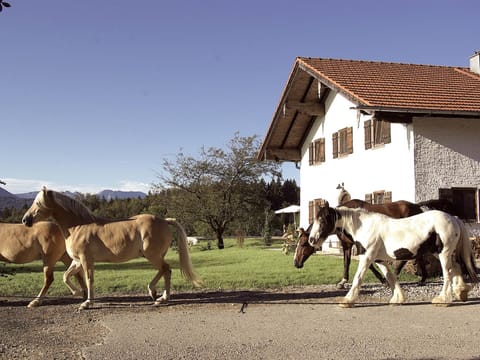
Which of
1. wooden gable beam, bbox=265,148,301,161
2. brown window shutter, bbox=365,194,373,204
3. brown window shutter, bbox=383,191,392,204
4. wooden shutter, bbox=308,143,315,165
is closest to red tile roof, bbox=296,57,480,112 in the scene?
brown window shutter, bbox=383,191,392,204

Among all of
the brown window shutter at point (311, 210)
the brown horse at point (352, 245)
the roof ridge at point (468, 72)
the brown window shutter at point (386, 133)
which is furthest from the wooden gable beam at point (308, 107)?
the brown horse at point (352, 245)

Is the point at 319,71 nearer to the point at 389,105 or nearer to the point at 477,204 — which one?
the point at 389,105

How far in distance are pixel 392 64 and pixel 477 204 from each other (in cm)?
660

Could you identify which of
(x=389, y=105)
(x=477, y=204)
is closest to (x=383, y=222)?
(x=389, y=105)

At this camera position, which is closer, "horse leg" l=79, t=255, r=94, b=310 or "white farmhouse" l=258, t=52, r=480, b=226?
"horse leg" l=79, t=255, r=94, b=310

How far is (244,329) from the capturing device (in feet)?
20.0

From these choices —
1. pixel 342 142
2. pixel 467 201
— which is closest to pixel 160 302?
pixel 467 201

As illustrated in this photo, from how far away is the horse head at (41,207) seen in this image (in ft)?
26.6

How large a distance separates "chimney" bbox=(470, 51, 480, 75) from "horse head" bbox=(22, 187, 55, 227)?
631 inches

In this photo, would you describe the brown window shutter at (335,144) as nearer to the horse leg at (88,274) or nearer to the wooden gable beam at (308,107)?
the wooden gable beam at (308,107)

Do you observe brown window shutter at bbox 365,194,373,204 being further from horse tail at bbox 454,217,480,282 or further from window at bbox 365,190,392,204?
horse tail at bbox 454,217,480,282

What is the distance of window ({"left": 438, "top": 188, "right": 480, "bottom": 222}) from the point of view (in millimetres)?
14562

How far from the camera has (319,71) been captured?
1667 cm

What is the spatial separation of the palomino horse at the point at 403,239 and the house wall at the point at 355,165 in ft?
21.3
